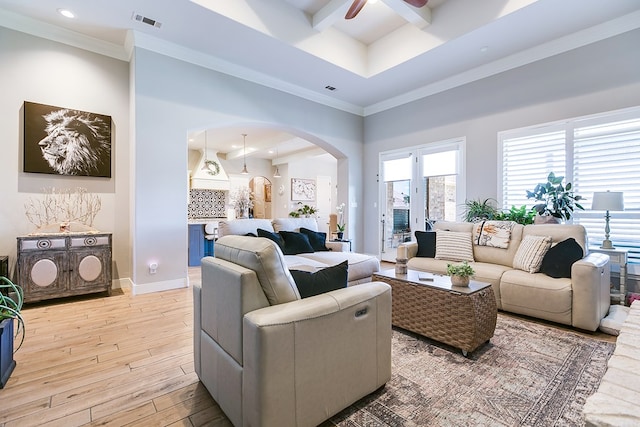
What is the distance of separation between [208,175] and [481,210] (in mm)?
6846

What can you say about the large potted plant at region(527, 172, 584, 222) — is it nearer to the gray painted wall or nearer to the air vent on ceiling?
the gray painted wall

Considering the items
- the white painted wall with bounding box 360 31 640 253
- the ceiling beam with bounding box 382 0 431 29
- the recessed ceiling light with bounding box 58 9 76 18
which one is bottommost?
the white painted wall with bounding box 360 31 640 253

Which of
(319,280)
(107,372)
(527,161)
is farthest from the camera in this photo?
(527,161)

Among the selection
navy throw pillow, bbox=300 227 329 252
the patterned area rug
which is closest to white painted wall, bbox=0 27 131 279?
navy throw pillow, bbox=300 227 329 252

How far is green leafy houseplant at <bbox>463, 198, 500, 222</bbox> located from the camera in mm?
4566

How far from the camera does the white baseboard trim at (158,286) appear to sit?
383 cm

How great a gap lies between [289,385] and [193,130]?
396 centimetres

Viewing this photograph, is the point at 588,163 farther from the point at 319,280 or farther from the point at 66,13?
the point at 66,13

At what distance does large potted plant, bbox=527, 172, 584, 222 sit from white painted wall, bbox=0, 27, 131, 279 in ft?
18.6

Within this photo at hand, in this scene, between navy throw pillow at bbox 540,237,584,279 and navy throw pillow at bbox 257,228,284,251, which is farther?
navy throw pillow at bbox 257,228,284,251

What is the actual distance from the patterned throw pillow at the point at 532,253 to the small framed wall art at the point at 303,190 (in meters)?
7.32

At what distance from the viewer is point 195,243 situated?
6.18 m

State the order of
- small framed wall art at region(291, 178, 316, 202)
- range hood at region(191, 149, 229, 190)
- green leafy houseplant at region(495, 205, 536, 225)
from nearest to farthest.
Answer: green leafy houseplant at region(495, 205, 536, 225), range hood at region(191, 149, 229, 190), small framed wall art at region(291, 178, 316, 202)

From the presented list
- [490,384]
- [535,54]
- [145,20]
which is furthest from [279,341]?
[535,54]
